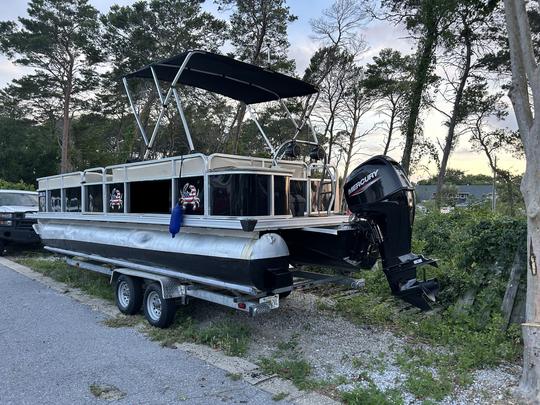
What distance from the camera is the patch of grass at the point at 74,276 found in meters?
7.41

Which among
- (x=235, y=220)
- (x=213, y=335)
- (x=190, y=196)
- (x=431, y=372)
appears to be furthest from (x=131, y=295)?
(x=431, y=372)

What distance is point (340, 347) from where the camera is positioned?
4734 mm

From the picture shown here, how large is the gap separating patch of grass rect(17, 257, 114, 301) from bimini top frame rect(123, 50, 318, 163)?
2.54 meters

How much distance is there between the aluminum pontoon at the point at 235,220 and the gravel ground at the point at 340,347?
1.57ft

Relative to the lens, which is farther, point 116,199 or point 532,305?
point 116,199

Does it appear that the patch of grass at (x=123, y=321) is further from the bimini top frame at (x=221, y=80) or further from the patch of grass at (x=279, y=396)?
→ the patch of grass at (x=279, y=396)

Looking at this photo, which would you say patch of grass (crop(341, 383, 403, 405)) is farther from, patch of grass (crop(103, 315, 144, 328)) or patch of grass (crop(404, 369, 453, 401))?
patch of grass (crop(103, 315, 144, 328))

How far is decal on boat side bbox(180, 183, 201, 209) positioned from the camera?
4.98m

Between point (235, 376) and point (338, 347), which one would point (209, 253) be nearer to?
point (235, 376)

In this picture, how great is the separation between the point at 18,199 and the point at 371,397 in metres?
12.2

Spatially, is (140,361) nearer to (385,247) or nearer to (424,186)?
(385,247)

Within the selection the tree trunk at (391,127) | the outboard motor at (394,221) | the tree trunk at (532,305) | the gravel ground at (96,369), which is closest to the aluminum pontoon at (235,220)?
the outboard motor at (394,221)

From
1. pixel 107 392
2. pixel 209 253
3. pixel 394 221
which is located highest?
pixel 394 221

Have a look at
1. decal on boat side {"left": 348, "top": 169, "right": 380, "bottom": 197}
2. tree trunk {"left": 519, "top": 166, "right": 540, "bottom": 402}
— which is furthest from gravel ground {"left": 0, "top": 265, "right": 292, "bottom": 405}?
decal on boat side {"left": 348, "top": 169, "right": 380, "bottom": 197}
